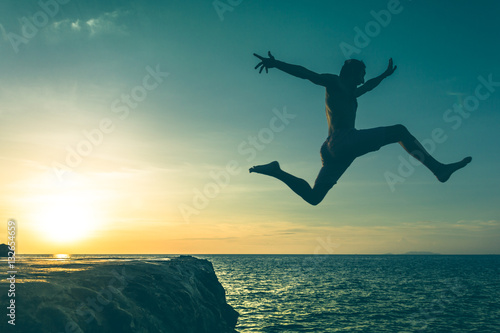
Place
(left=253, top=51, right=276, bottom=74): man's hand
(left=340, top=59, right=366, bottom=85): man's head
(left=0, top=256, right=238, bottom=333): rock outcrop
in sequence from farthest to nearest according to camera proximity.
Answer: (left=0, top=256, right=238, bottom=333): rock outcrop → (left=340, top=59, right=366, bottom=85): man's head → (left=253, top=51, right=276, bottom=74): man's hand

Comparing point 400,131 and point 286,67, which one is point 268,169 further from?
point 400,131

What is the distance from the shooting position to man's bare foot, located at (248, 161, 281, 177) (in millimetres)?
4672

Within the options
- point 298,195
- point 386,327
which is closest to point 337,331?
point 386,327

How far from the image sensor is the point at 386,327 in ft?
87.0

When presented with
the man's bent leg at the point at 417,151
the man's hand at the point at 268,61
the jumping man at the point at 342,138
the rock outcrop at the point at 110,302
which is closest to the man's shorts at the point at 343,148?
the jumping man at the point at 342,138

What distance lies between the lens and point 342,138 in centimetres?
447

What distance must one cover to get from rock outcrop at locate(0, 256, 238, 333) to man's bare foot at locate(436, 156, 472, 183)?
27.0ft

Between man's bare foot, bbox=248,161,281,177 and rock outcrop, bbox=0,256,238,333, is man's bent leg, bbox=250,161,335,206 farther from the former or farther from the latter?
rock outcrop, bbox=0,256,238,333

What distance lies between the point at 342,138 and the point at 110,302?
346 inches

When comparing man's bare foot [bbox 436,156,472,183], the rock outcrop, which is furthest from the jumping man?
the rock outcrop

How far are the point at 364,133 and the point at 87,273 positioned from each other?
10.6m

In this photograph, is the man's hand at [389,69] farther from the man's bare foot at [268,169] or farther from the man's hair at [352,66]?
the man's bare foot at [268,169]

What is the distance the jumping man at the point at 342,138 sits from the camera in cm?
418

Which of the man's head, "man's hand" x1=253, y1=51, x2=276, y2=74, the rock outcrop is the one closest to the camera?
"man's hand" x1=253, y1=51, x2=276, y2=74
